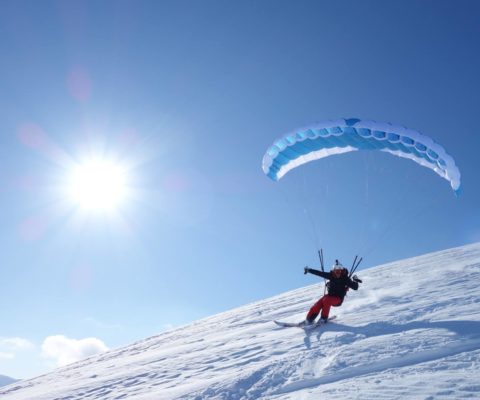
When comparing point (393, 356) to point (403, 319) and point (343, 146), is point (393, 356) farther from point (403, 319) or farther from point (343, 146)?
point (343, 146)

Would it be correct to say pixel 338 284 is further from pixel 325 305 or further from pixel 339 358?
pixel 339 358

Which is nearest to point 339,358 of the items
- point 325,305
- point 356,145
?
point 325,305

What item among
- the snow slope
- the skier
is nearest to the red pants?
the skier

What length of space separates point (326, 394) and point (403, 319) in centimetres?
357

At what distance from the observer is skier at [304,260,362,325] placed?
31.8ft

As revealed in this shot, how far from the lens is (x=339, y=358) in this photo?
21.2ft

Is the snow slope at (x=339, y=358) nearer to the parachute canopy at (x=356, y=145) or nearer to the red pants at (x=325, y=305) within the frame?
the red pants at (x=325, y=305)

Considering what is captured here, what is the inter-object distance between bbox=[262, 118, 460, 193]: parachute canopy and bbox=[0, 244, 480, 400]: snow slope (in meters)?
3.20

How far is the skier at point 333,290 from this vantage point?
9695 millimetres


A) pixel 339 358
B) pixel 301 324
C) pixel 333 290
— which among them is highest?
pixel 333 290

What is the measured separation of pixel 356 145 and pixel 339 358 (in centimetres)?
715

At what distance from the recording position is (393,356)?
6.08 meters

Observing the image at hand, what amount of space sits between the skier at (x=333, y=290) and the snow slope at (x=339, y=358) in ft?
1.46

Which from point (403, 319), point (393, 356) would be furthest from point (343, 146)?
point (393, 356)
